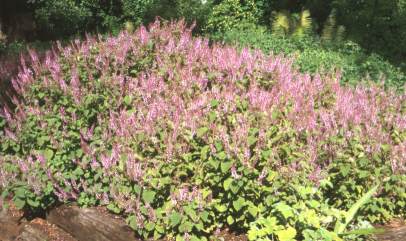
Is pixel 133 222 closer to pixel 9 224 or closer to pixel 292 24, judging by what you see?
pixel 9 224

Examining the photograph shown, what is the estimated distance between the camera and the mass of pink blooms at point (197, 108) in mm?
4516

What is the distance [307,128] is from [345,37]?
28.9ft

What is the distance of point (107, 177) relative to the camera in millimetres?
4703

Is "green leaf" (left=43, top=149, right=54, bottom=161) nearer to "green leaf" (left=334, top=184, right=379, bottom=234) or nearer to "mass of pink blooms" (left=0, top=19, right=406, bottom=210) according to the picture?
"mass of pink blooms" (left=0, top=19, right=406, bottom=210)

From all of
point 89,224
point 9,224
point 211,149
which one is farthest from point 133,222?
point 9,224

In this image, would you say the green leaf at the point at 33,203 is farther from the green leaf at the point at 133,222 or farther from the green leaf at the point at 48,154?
the green leaf at the point at 133,222

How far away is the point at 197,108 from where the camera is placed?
4.83 m

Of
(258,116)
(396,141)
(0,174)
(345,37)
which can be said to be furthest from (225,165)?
(345,37)

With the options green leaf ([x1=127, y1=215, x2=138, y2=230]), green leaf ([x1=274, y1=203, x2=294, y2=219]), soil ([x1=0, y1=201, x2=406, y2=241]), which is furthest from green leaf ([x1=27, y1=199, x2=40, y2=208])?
green leaf ([x1=274, y1=203, x2=294, y2=219])

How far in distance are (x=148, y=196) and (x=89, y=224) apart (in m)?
0.88

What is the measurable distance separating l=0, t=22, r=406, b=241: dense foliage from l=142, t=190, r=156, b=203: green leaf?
19 mm

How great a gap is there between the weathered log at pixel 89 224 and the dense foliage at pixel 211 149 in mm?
135

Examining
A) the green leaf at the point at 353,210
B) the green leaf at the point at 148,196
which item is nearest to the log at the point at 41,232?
the green leaf at the point at 148,196

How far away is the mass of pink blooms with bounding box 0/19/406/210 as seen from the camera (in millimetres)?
4516
